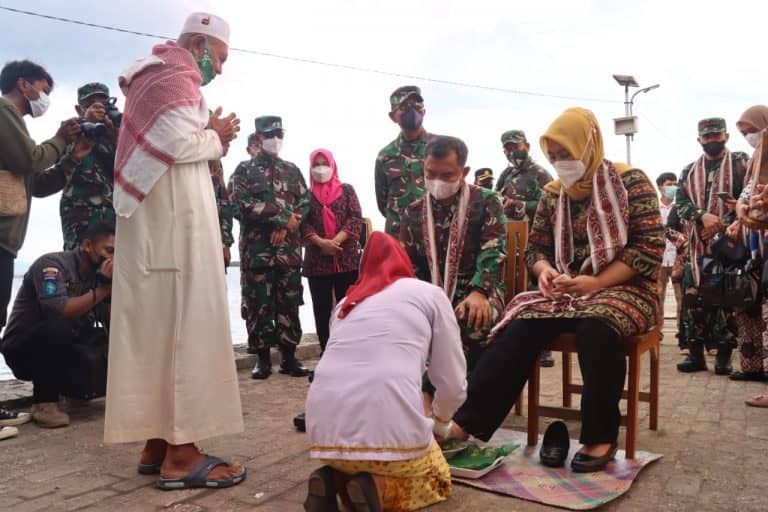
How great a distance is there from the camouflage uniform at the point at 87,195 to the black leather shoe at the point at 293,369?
69.2 inches

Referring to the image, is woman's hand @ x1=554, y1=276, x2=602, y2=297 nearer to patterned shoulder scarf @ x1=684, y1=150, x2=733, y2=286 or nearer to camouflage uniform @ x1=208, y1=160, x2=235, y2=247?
patterned shoulder scarf @ x1=684, y1=150, x2=733, y2=286

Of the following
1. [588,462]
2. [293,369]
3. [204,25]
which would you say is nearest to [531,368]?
[588,462]

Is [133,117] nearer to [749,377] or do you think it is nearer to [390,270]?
[390,270]

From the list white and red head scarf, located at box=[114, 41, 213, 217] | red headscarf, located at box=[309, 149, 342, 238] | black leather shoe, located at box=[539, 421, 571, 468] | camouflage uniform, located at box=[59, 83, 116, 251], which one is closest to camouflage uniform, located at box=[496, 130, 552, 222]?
red headscarf, located at box=[309, 149, 342, 238]

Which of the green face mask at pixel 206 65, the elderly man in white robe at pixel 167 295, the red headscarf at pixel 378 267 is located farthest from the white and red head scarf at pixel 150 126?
the red headscarf at pixel 378 267

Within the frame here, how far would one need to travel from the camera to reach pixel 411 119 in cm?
497

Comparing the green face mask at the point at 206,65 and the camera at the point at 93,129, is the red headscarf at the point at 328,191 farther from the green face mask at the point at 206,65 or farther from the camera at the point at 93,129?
the green face mask at the point at 206,65

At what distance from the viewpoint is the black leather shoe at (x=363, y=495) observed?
2080 millimetres

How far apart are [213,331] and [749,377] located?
395cm

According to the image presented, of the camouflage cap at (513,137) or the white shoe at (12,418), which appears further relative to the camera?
the camouflage cap at (513,137)

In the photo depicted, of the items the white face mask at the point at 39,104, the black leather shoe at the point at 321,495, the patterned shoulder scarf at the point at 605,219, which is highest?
the white face mask at the point at 39,104

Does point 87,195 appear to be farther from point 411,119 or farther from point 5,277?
point 411,119

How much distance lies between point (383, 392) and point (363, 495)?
32cm

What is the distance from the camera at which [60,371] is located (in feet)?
12.9
